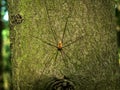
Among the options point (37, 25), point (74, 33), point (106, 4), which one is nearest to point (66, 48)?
point (74, 33)

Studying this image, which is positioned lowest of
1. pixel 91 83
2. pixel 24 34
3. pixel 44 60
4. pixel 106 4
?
pixel 91 83

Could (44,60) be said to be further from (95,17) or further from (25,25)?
(95,17)

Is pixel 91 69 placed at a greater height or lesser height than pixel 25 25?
Result: lesser

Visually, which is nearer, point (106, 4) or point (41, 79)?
point (41, 79)

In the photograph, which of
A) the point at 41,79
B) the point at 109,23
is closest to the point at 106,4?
the point at 109,23

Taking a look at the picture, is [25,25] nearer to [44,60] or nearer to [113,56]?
[44,60]

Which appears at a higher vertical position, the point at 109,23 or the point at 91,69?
the point at 109,23
